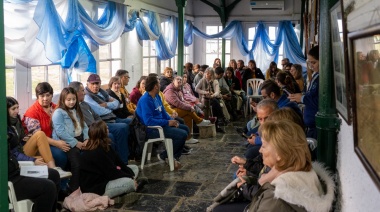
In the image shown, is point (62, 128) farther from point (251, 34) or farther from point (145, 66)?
point (251, 34)

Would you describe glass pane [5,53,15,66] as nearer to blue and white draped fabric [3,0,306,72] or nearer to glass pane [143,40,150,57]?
blue and white draped fabric [3,0,306,72]

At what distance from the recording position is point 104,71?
736 cm

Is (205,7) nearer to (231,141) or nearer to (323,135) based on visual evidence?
(231,141)

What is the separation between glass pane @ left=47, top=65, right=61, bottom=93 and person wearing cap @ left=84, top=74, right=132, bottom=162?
655 mm

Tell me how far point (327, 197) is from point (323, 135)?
721 millimetres

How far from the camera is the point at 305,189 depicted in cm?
204

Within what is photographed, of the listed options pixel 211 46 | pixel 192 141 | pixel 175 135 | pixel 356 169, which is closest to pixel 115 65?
pixel 192 141

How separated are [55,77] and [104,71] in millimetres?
1432

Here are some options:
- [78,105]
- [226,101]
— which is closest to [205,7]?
[226,101]

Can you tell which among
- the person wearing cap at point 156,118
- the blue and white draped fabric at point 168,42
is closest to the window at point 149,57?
the blue and white draped fabric at point 168,42

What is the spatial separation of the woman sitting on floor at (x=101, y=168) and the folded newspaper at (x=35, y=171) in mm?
504

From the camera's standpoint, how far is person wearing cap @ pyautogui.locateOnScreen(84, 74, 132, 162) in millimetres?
5446

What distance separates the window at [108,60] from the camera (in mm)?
7279

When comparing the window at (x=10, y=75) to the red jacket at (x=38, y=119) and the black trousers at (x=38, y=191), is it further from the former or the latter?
the black trousers at (x=38, y=191)
